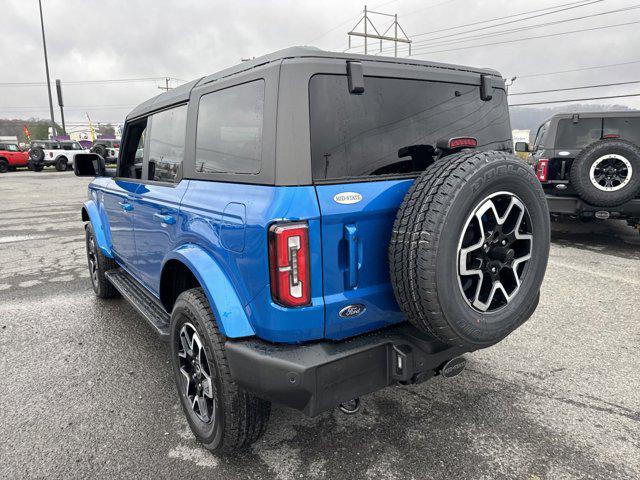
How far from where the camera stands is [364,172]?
79.7 inches

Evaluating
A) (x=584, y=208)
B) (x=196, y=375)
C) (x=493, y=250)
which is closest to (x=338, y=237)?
(x=493, y=250)

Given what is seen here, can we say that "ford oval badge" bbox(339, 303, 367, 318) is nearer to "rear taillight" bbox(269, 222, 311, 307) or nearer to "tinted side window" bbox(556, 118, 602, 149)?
"rear taillight" bbox(269, 222, 311, 307)

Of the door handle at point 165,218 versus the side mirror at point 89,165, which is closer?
the door handle at point 165,218

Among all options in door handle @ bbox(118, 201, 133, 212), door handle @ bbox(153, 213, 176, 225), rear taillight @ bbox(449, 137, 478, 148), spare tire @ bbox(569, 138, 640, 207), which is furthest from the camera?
spare tire @ bbox(569, 138, 640, 207)

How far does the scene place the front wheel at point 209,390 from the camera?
2074 mm

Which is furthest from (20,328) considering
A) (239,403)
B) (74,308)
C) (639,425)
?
(639,425)

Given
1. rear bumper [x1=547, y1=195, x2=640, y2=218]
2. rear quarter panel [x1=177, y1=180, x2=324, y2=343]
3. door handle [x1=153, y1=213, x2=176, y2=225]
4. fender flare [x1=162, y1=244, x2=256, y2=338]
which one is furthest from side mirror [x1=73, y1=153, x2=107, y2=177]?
rear bumper [x1=547, y1=195, x2=640, y2=218]

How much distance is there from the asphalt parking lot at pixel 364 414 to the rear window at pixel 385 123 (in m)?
1.49

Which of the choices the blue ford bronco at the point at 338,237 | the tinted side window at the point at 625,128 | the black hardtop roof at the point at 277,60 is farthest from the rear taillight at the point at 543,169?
the blue ford bronco at the point at 338,237

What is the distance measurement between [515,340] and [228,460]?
2544 millimetres

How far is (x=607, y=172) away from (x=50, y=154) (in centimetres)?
2917

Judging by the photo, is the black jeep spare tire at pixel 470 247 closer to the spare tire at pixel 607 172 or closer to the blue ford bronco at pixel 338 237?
the blue ford bronco at pixel 338 237

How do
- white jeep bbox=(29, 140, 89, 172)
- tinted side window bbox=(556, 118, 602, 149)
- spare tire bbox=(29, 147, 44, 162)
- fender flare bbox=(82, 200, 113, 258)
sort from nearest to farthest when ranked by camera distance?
fender flare bbox=(82, 200, 113, 258) → tinted side window bbox=(556, 118, 602, 149) → spare tire bbox=(29, 147, 44, 162) → white jeep bbox=(29, 140, 89, 172)

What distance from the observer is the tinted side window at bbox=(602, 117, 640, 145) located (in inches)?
267
